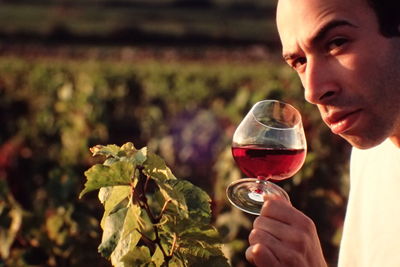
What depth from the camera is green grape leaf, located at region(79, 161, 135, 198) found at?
1621 millimetres

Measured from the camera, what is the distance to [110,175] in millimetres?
1643

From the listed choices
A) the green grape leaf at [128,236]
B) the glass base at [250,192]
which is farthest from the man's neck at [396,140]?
the green grape leaf at [128,236]

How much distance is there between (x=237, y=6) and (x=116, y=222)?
74.7m

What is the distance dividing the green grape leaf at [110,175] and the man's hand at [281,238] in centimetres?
35

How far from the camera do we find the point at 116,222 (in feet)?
5.33

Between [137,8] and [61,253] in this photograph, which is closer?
[61,253]

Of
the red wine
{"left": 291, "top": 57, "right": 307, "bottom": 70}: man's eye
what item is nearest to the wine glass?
the red wine

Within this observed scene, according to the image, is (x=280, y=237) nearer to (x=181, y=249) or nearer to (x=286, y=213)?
(x=286, y=213)

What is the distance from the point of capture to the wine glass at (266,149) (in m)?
2.35

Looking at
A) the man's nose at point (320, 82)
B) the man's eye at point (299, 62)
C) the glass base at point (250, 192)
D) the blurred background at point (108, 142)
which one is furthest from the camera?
the blurred background at point (108, 142)

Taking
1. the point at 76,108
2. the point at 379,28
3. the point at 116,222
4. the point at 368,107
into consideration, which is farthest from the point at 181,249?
the point at 76,108

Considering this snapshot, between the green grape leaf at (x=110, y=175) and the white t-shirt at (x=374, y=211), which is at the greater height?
the green grape leaf at (x=110, y=175)

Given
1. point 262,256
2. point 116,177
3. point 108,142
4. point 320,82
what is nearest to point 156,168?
point 116,177

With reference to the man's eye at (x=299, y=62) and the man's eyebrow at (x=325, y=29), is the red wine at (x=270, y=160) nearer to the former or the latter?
the man's eye at (x=299, y=62)
